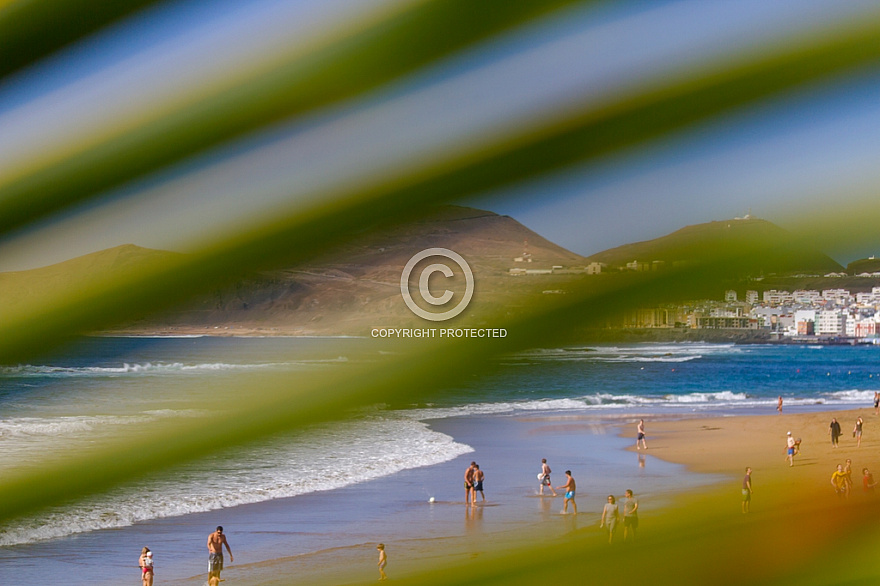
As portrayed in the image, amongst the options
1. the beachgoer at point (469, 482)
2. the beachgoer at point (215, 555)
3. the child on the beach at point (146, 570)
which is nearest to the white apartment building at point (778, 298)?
the child on the beach at point (146, 570)

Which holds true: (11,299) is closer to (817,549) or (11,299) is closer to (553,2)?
(553,2)

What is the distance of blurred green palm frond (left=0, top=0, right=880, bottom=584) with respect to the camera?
1.47 feet

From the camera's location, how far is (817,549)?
448 mm

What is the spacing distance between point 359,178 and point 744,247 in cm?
22

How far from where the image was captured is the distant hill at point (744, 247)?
1.64ft

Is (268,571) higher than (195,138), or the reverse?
(195,138)

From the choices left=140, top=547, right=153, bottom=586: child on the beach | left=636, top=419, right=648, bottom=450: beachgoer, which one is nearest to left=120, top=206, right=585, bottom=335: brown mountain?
left=140, top=547, right=153, bottom=586: child on the beach

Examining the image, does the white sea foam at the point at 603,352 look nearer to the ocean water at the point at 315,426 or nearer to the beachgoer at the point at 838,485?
the ocean water at the point at 315,426

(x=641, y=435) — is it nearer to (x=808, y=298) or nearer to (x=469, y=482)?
(x=469, y=482)

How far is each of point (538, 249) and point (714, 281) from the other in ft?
0.55

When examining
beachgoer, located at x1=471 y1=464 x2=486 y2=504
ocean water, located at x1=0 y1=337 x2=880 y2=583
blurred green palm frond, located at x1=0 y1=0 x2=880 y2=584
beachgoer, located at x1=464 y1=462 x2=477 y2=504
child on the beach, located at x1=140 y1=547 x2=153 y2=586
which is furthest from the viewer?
beachgoer, located at x1=471 y1=464 x2=486 y2=504

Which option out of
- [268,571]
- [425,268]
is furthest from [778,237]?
[268,571]

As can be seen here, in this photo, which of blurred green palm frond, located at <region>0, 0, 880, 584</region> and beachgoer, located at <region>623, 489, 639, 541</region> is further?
beachgoer, located at <region>623, 489, 639, 541</region>

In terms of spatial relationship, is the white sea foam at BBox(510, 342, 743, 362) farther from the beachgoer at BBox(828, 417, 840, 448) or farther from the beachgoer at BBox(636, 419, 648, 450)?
the beachgoer at BBox(828, 417, 840, 448)
